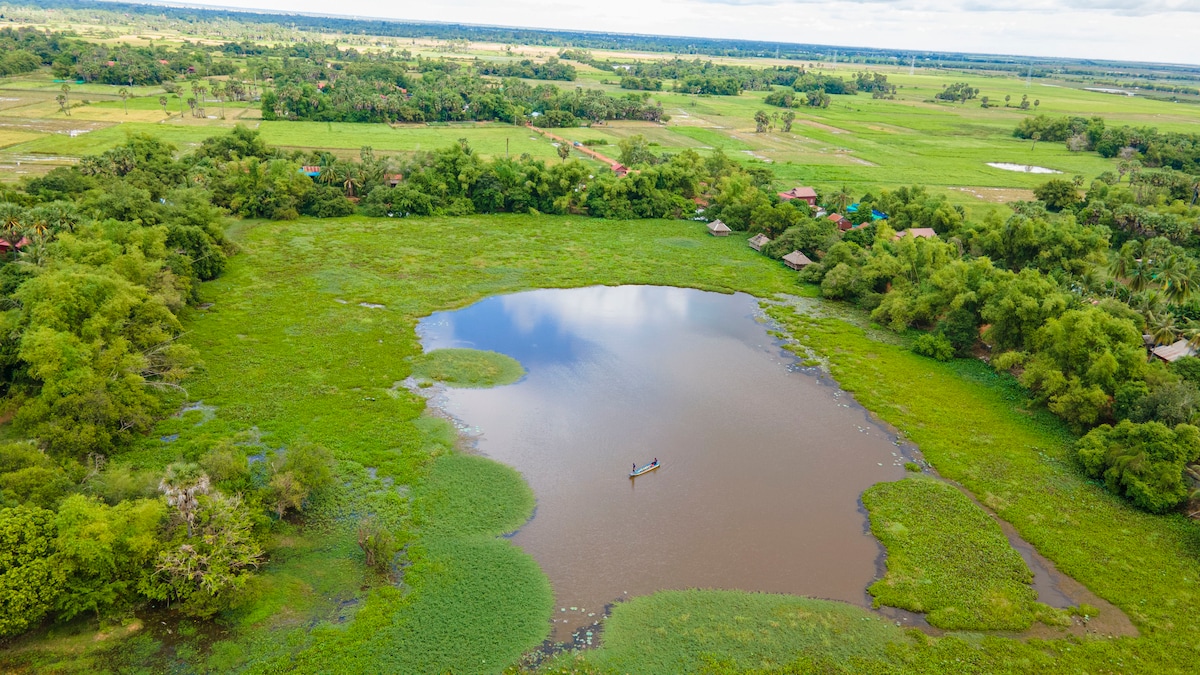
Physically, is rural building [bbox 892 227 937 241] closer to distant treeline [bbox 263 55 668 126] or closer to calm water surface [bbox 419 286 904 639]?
calm water surface [bbox 419 286 904 639]

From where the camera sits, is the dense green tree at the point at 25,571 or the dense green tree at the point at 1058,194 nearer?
the dense green tree at the point at 25,571

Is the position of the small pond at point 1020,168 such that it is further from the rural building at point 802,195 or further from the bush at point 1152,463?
the bush at point 1152,463

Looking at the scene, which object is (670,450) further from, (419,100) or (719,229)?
(419,100)

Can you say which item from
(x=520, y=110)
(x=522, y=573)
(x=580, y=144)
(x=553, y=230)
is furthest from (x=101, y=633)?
(x=520, y=110)

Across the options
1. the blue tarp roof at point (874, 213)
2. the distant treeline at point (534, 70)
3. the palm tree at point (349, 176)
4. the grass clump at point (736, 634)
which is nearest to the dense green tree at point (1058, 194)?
the blue tarp roof at point (874, 213)

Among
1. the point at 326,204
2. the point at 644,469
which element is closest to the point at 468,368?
the point at 644,469

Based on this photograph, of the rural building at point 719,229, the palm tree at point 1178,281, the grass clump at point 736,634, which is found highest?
the palm tree at point 1178,281

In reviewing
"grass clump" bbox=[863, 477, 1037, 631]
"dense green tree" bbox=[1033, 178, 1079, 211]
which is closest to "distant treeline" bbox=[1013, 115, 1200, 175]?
"dense green tree" bbox=[1033, 178, 1079, 211]

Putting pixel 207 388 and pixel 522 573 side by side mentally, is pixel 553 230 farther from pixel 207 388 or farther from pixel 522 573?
pixel 522 573
